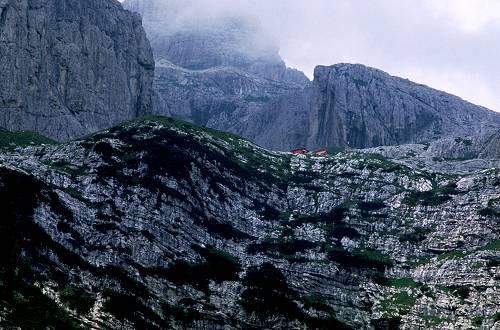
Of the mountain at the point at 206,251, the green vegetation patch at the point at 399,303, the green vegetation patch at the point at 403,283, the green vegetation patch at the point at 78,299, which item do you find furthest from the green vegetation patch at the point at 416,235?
the green vegetation patch at the point at 78,299

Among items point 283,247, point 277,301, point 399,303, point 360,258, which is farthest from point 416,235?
point 277,301

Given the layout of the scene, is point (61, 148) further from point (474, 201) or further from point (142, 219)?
point (474, 201)

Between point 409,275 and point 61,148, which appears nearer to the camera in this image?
point 409,275

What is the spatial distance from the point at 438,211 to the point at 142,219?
82.4 metres

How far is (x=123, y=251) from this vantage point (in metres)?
144

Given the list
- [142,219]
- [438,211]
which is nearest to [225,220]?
[142,219]

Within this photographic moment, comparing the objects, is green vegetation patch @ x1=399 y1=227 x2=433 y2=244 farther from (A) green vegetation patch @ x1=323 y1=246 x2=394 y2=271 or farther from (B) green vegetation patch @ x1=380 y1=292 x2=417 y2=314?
(B) green vegetation patch @ x1=380 y1=292 x2=417 y2=314

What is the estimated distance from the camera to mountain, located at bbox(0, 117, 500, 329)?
409 feet

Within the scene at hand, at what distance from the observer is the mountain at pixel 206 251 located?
409ft

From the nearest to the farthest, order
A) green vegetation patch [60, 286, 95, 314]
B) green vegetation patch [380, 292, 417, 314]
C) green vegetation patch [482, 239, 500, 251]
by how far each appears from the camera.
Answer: green vegetation patch [60, 286, 95, 314] < green vegetation patch [380, 292, 417, 314] < green vegetation patch [482, 239, 500, 251]

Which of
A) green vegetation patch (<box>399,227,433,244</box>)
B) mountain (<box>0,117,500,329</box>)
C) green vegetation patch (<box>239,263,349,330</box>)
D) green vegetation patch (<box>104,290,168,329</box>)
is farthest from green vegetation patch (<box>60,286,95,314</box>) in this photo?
green vegetation patch (<box>399,227,433,244</box>)

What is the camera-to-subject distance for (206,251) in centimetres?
16212

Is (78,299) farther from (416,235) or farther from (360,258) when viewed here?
(416,235)

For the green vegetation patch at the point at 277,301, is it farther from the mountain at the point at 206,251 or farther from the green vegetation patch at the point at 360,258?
the green vegetation patch at the point at 360,258
